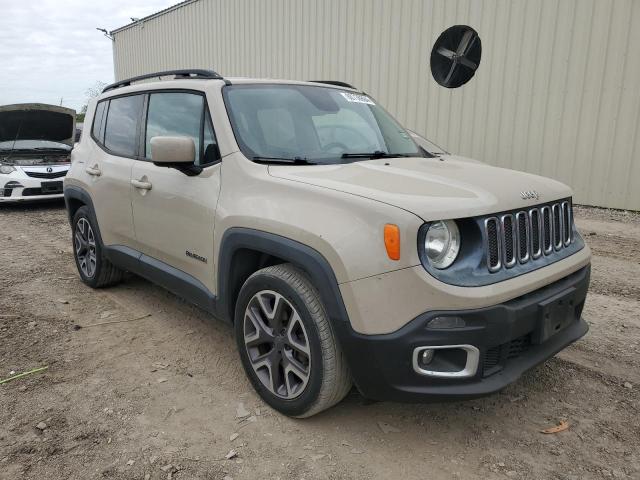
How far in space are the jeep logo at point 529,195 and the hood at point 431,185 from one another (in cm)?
2

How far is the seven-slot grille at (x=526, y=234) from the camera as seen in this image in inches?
90.3

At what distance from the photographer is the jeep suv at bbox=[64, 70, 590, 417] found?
2.17m

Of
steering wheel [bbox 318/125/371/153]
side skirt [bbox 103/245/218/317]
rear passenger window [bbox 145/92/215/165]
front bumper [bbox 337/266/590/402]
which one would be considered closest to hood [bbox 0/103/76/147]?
side skirt [bbox 103/245/218/317]

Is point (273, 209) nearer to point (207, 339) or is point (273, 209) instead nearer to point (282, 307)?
point (282, 307)

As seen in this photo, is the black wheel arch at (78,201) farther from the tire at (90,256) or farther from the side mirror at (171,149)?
the side mirror at (171,149)

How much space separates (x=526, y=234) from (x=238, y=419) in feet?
5.68

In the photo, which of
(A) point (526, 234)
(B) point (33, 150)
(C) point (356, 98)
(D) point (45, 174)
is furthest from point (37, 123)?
(A) point (526, 234)

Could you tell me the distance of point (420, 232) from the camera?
2139 millimetres

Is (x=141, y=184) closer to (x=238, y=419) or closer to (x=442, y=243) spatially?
(x=238, y=419)

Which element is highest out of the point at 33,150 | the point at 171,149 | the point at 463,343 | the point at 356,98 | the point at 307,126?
the point at 356,98

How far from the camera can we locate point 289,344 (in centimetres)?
Answer: 260

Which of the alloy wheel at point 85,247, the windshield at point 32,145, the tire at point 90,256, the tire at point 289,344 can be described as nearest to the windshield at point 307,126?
the tire at point 289,344

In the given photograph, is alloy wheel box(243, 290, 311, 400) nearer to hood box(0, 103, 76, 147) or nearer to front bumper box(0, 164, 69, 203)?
front bumper box(0, 164, 69, 203)

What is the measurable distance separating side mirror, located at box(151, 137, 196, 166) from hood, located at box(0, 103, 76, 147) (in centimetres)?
817
